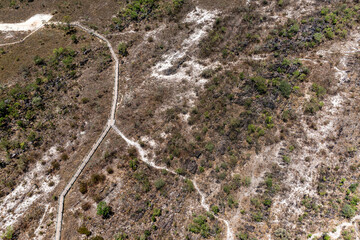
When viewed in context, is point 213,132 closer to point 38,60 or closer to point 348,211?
point 348,211

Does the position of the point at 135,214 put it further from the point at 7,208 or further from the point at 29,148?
the point at 29,148

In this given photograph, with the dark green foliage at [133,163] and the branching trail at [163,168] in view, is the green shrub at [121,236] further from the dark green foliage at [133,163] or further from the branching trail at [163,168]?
the branching trail at [163,168]

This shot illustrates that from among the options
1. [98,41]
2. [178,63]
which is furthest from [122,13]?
[178,63]

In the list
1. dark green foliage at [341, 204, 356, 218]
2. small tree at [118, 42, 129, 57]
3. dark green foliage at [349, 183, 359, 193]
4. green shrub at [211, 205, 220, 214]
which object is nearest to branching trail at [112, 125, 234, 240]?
green shrub at [211, 205, 220, 214]

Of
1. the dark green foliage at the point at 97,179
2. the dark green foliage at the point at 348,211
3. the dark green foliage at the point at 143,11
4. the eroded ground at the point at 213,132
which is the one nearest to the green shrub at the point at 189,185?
the eroded ground at the point at 213,132

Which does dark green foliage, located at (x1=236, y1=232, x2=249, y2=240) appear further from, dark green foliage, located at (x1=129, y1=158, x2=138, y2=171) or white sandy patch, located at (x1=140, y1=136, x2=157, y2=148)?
white sandy patch, located at (x1=140, y1=136, x2=157, y2=148)
